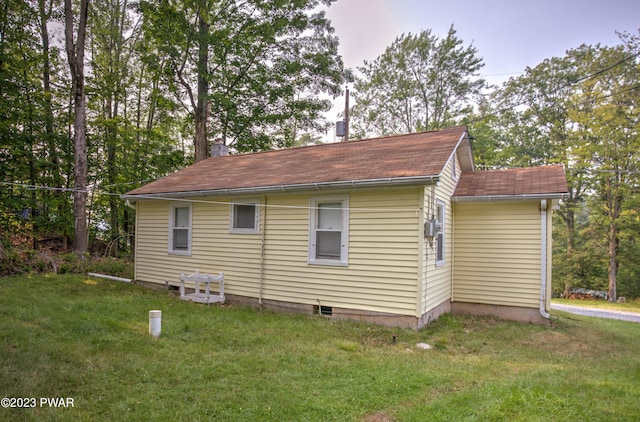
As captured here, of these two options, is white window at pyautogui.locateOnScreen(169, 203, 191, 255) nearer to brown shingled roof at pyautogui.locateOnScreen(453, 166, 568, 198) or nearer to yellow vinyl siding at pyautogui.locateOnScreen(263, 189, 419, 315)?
yellow vinyl siding at pyautogui.locateOnScreen(263, 189, 419, 315)

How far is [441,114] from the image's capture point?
2344 centimetres

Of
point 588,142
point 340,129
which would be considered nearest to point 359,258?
point 340,129

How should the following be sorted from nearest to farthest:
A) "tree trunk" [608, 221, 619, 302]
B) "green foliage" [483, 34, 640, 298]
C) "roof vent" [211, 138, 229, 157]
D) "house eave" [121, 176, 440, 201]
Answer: "house eave" [121, 176, 440, 201], "roof vent" [211, 138, 229, 157], "green foliage" [483, 34, 640, 298], "tree trunk" [608, 221, 619, 302]

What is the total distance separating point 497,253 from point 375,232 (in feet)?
10.9

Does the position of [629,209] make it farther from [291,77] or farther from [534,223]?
[291,77]

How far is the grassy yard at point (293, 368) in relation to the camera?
343 centimetres

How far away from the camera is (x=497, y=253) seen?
8445 mm

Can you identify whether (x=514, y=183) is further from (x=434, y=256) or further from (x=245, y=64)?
(x=245, y=64)

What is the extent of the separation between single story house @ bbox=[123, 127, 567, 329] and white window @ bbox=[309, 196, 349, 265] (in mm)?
22

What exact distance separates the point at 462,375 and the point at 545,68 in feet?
79.2

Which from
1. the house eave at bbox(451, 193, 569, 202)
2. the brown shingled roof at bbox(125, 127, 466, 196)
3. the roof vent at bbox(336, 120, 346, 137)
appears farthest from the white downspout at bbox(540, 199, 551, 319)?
the roof vent at bbox(336, 120, 346, 137)

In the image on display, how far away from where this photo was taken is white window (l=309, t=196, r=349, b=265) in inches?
293

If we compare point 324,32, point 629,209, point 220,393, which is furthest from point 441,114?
point 220,393

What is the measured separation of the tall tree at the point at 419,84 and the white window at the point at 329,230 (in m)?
17.7
